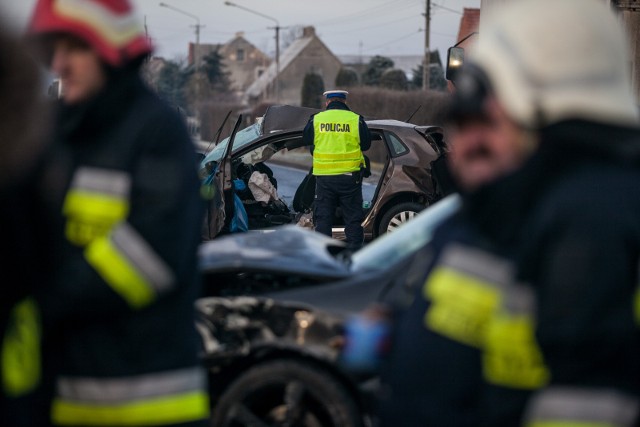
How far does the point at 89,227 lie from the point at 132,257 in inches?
4.7

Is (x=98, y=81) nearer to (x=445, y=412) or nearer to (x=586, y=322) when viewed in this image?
(x=445, y=412)

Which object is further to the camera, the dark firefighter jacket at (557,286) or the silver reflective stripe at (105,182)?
the silver reflective stripe at (105,182)

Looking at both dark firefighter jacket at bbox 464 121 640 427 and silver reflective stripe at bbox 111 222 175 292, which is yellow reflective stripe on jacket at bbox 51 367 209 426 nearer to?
silver reflective stripe at bbox 111 222 175 292

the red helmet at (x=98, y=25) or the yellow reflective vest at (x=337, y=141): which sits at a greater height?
the red helmet at (x=98, y=25)

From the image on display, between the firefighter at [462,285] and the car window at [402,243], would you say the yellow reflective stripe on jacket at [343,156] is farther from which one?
the firefighter at [462,285]

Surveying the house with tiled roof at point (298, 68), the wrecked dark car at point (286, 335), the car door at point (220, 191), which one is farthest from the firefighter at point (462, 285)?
the house with tiled roof at point (298, 68)

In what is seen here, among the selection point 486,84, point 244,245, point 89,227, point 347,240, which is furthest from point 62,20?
point 347,240

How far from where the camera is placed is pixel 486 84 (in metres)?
1.96

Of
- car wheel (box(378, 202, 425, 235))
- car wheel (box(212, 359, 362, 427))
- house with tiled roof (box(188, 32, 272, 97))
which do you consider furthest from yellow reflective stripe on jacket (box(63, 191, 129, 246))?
house with tiled roof (box(188, 32, 272, 97))

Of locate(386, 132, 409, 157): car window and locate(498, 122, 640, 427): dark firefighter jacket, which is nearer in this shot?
locate(498, 122, 640, 427): dark firefighter jacket

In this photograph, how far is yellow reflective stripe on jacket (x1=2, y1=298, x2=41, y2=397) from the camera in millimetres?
1941

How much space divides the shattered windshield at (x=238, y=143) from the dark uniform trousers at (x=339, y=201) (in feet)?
3.14

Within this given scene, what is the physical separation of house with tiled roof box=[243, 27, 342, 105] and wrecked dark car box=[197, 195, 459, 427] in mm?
88928

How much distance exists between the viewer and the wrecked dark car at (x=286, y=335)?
13.5 feet
